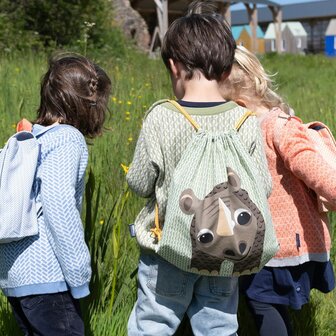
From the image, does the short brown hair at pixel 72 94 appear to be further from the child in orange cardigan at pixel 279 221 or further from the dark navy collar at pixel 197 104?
the child in orange cardigan at pixel 279 221

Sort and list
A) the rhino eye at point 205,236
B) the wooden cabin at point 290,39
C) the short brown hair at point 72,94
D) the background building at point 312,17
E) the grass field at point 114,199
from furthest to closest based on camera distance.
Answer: the background building at point 312,17
the wooden cabin at point 290,39
the grass field at point 114,199
the short brown hair at point 72,94
the rhino eye at point 205,236

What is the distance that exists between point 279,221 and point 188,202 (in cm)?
62

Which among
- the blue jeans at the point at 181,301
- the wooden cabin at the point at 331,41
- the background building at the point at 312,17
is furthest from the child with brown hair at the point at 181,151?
the background building at the point at 312,17

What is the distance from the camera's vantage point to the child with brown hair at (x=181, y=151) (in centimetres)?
205

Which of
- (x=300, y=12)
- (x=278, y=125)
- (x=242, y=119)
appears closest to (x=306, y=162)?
(x=278, y=125)

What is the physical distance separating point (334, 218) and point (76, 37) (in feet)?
29.6

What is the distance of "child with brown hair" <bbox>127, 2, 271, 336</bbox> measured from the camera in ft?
6.72

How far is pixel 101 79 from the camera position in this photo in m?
2.25

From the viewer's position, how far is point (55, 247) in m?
2.05

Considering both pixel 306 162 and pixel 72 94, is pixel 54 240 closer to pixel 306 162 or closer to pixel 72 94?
pixel 72 94

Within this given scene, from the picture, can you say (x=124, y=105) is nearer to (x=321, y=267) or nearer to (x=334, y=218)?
(x=334, y=218)

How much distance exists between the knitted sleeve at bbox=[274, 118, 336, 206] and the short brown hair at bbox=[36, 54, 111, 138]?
25.7 inches

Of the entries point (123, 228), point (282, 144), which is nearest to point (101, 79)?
point (282, 144)

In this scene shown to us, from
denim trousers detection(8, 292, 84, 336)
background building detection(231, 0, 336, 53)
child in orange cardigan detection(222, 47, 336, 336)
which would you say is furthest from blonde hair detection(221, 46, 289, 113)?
background building detection(231, 0, 336, 53)
